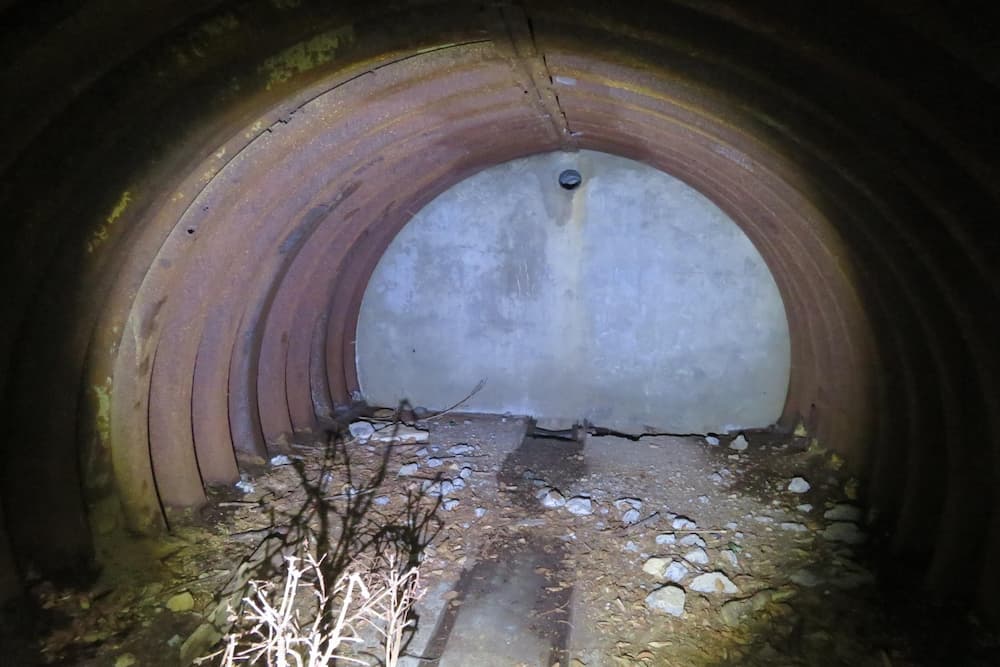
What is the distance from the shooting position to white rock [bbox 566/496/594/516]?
446 centimetres

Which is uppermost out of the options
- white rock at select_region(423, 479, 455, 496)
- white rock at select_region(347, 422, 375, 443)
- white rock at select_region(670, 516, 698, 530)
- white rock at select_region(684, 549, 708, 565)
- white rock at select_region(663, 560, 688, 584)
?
white rock at select_region(347, 422, 375, 443)

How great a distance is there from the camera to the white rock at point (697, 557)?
3740mm

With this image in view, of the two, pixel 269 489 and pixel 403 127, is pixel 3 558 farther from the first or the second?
pixel 403 127

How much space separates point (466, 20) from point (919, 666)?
352 centimetres

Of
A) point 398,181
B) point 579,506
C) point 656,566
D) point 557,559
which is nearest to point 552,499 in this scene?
point 579,506

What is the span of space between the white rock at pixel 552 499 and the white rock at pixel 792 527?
1487 millimetres

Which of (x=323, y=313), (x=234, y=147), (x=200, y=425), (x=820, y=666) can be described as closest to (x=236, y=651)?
(x=200, y=425)

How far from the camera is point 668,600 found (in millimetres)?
3369

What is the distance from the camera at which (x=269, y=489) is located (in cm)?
472

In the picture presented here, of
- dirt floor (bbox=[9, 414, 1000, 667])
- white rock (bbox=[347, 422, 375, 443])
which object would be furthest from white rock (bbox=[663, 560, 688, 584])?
white rock (bbox=[347, 422, 375, 443])

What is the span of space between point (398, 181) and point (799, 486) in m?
3.92

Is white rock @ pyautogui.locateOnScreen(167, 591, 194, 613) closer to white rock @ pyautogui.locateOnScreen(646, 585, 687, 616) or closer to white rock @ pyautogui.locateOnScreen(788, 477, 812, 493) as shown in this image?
white rock @ pyautogui.locateOnScreen(646, 585, 687, 616)

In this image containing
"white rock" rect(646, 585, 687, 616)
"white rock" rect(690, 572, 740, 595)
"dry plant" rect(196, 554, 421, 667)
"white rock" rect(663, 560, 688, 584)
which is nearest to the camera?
"dry plant" rect(196, 554, 421, 667)

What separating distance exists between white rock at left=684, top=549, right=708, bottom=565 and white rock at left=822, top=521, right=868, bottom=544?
32.4 inches
